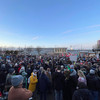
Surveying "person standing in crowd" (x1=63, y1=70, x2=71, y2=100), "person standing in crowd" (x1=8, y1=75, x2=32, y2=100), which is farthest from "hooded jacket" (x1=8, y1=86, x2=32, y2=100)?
"person standing in crowd" (x1=63, y1=70, x2=71, y2=100)

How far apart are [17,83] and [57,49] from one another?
315ft

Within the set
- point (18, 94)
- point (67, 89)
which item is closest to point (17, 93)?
point (18, 94)

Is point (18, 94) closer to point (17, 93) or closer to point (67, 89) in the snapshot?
point (17, 93)

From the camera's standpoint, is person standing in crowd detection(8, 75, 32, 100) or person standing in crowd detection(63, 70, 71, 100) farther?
person standing in crowd detection(63, 70, 71, 100)

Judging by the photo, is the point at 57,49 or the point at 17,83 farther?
the point at 57,49

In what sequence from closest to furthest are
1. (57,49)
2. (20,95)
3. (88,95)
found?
(20,95)
(88,95)
(57,49)

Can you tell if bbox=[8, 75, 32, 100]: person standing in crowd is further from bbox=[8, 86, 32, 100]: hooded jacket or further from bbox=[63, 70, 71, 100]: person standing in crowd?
bbox=[63, 70, 71, 100]: person standing in crowd

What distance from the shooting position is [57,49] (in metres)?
97.6

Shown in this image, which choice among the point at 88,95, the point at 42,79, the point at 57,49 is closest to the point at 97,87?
the point at 88,95

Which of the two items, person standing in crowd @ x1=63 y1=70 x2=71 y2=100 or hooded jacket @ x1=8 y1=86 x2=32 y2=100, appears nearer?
hooded jacket @ x1=8 y1=86 x2=32 y2=100

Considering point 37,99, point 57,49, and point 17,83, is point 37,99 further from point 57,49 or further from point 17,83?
point 57,49

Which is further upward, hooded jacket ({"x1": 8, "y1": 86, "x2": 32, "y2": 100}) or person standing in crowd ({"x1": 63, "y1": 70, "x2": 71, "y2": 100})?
hooded jacket ({"x1": 8, "y1": 86, "x2": 32, "y2": 100})

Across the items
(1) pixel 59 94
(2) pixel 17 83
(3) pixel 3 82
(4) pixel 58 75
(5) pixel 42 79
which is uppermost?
(2) pixel 17 83

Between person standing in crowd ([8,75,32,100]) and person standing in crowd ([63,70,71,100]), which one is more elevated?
person standing in crowd ([8,75,32,100])
